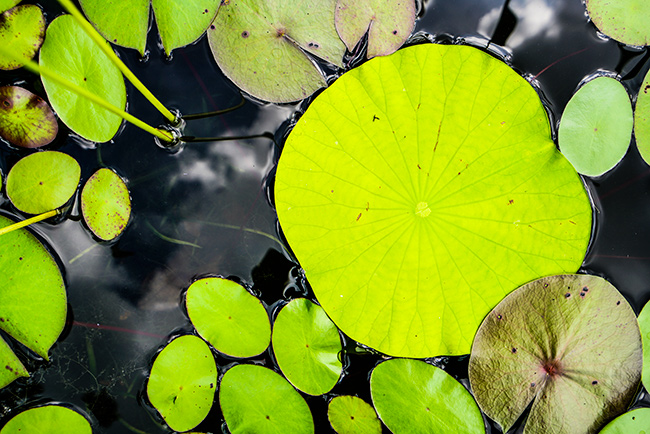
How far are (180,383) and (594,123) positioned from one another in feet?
6.85

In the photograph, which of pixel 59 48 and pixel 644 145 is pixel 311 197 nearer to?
pixel 59 48

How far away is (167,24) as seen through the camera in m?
1.79

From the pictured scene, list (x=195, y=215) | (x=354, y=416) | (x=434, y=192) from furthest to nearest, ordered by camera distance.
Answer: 1. (x=195, y=215)
2. (x=354, y=416)
3. (x=434, y=192)

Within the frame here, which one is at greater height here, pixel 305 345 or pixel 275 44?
pixel 275 44

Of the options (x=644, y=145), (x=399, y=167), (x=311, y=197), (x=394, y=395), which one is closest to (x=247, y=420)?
(x=394, y=395)

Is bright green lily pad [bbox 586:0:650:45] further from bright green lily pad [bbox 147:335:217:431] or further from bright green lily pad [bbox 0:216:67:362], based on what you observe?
bright green lily pad [bbox 0:216:67:362]

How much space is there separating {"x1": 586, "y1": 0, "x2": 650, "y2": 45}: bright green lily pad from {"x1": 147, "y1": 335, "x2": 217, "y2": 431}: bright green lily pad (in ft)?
7.54

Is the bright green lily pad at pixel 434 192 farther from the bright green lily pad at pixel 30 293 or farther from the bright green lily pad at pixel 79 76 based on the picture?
the bright green lily pad at pixel 30 293

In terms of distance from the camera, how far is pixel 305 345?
1.81 m

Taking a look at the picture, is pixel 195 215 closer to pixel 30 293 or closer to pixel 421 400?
pixel 30 293

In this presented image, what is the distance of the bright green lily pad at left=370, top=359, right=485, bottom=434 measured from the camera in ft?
5.80

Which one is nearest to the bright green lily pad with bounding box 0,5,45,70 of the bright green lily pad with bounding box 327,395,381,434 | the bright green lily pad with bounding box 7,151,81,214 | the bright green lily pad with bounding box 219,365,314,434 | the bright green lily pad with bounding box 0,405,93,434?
the bright green lily pad with bounding box 7,151,81,214

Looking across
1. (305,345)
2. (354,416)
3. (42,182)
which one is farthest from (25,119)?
(354,416)

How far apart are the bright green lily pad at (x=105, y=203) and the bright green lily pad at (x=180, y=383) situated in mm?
587
